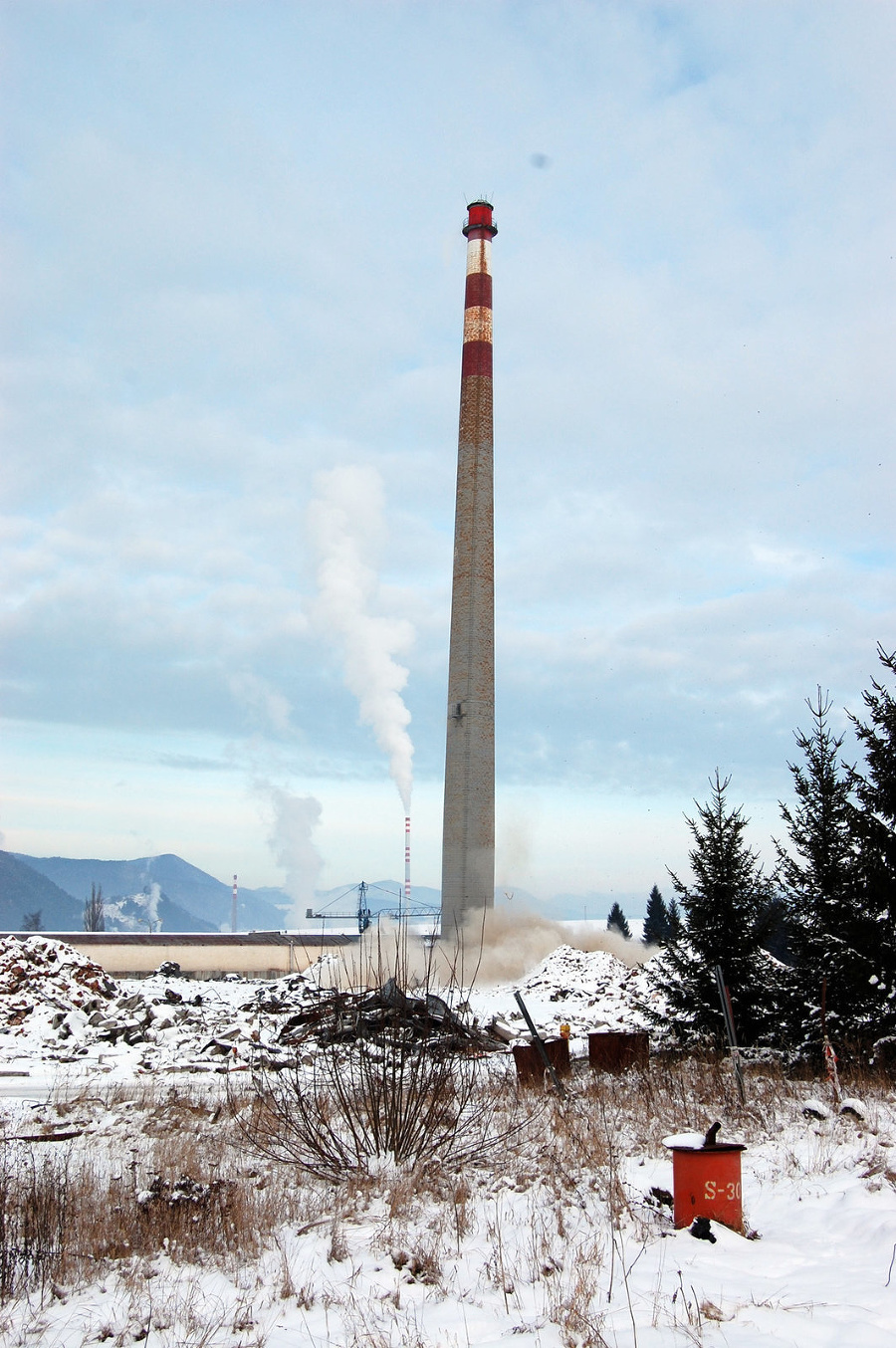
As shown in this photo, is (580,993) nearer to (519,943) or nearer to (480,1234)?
(519,943)

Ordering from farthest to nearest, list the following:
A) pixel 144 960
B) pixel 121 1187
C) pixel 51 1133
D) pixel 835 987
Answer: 1. pixel 144 960
2. pixel 835 987
3. pixel 51 1133
4. pixel 121 1187

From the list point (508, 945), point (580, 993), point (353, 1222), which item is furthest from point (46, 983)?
point (508, 945)

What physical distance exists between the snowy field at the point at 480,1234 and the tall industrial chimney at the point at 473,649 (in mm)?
20097

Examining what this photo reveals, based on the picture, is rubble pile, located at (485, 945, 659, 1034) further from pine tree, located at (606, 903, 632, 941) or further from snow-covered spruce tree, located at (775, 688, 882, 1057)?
pine tree, located at (606, 903, 632, 941)

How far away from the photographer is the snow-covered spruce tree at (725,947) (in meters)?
12.9

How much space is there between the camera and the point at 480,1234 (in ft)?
21.5

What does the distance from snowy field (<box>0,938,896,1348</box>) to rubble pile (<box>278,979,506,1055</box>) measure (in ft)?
3.01

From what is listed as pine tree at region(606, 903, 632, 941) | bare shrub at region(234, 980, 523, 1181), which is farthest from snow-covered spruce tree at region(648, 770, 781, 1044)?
pine tree at region(606, 903, 632, 941)

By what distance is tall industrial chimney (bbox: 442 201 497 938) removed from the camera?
103 ft

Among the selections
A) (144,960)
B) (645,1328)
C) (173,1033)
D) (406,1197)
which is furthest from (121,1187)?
(144,960)

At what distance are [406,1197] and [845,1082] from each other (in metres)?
5.76

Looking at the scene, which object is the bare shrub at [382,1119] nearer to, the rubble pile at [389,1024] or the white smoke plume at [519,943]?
the rubble pile at [389,1024]

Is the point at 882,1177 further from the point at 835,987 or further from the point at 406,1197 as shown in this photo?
the point at 835,987

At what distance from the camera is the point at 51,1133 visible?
9.98 meters
